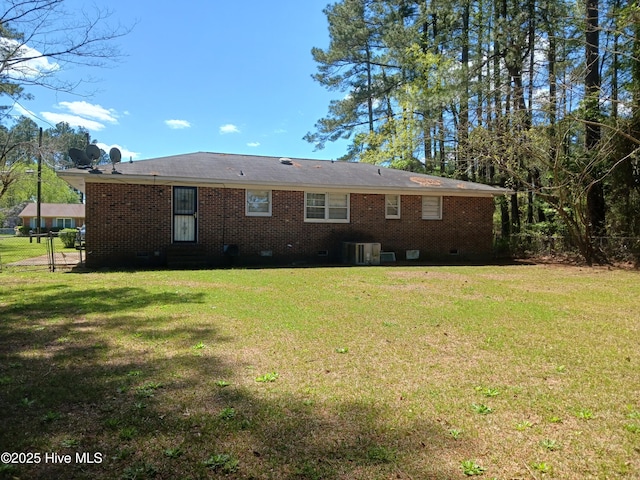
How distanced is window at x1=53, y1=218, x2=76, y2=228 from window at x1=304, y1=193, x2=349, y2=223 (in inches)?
2329

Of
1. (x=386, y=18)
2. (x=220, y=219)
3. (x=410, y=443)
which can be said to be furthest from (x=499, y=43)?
(x=410, y=443)

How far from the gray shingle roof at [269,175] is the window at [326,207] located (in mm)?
566

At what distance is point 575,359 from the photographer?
455cm

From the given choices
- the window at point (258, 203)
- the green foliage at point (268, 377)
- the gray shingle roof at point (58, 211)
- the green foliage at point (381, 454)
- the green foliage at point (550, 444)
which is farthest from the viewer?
the gray shingle roof at point (58, 211)

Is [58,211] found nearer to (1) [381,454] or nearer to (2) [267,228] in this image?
(2) [267,228]

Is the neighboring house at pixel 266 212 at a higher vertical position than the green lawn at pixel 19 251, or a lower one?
higher

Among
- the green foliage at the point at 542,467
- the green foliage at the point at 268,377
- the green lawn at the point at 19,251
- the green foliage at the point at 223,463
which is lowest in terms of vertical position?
the green foliage at the point at 542,467

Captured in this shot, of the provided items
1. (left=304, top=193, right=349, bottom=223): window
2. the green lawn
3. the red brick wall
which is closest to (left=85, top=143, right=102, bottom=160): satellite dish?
the red brick wall

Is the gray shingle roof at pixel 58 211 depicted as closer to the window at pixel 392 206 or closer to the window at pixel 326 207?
the window at pixel 326 207

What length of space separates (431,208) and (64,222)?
205ft

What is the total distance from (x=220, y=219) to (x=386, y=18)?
21.4 m

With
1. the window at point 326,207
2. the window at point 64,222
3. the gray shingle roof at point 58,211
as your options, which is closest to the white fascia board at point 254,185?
the window at point 326,207

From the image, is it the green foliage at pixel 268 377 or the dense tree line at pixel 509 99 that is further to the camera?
the dense tree line at pixel 509 99

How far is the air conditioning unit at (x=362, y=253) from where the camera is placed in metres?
15.0
